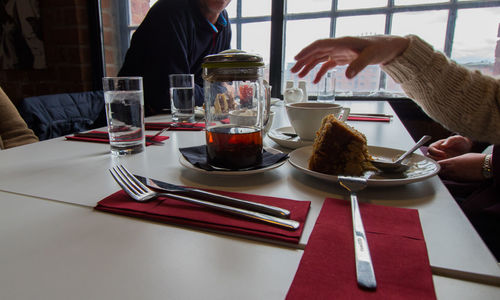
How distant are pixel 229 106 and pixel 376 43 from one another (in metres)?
0.36

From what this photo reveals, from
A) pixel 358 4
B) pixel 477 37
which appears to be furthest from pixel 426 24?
pixel 358 4

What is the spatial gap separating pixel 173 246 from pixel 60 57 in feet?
9.70

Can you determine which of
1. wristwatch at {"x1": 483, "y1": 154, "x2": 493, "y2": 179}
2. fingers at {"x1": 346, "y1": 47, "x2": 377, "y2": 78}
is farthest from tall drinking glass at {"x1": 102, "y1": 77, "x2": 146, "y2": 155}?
wristwatch at {"x1": 483, "y1": 154, "x2": 493, "y2": 179}

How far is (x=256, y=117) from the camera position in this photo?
659mm

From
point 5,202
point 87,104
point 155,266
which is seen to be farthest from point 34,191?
point 87,104

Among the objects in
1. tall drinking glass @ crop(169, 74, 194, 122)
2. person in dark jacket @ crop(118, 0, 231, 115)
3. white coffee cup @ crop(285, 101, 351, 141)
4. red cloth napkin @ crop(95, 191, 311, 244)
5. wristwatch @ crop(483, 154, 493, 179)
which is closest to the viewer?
red cloth napkin @ crop(95, 191, 311, 244)

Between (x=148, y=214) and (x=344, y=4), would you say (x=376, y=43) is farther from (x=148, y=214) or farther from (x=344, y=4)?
(x=344, y=4)

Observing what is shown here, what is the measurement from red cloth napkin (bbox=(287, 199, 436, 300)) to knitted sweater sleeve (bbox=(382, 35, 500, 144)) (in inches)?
16.7

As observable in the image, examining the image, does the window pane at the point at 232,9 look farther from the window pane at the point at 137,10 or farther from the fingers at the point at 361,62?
the fingers at the point at 361,62

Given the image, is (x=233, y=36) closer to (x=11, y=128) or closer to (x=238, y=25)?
(x=238, y=25)

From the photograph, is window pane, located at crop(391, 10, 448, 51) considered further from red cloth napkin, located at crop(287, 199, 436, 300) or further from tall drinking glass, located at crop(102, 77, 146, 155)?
red cloth napkin, located at crop(287, 199, 436, 300)

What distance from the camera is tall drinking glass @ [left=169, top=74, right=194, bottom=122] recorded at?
3.86 feet

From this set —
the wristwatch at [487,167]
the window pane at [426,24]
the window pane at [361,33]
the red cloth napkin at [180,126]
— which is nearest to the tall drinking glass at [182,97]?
the red cloth napkin at [180,126]

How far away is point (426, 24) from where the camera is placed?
6.82 feet
